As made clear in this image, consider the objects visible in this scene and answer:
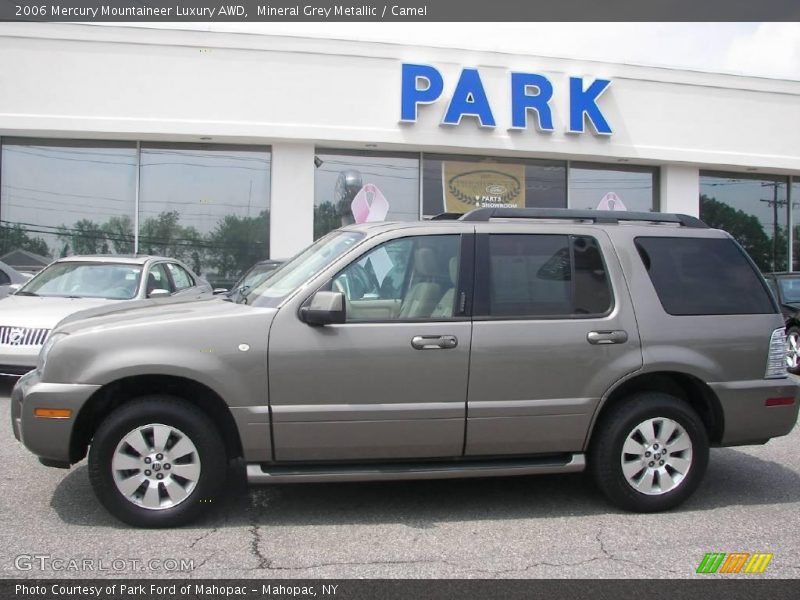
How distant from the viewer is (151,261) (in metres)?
9.20

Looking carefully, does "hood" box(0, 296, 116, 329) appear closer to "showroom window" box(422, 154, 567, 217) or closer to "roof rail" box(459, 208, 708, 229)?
"roof rail" box(459, 208, 708, 229)

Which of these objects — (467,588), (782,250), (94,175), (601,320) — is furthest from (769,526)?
(782,250)

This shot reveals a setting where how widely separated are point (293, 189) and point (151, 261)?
5.43 m

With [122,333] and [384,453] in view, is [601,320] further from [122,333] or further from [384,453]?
[122,333]

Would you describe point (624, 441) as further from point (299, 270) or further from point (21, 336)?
point (21, 336)

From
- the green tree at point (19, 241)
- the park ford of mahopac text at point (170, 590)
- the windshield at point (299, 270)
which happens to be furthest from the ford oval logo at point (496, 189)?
the park ford of mahopac text at point (170, 590)

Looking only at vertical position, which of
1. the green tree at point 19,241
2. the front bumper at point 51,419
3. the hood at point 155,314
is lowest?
the front bumper at point 51,419

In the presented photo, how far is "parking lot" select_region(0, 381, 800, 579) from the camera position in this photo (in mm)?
3729

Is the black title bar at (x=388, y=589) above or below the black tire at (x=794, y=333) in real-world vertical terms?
below

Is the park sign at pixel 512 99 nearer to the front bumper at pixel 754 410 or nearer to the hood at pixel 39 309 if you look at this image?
the hood at pixel 39 309

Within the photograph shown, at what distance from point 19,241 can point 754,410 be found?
1358cm

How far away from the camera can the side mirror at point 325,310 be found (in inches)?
161

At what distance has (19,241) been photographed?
1397 centimetres

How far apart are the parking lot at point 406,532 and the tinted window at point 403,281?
130 centimetres
